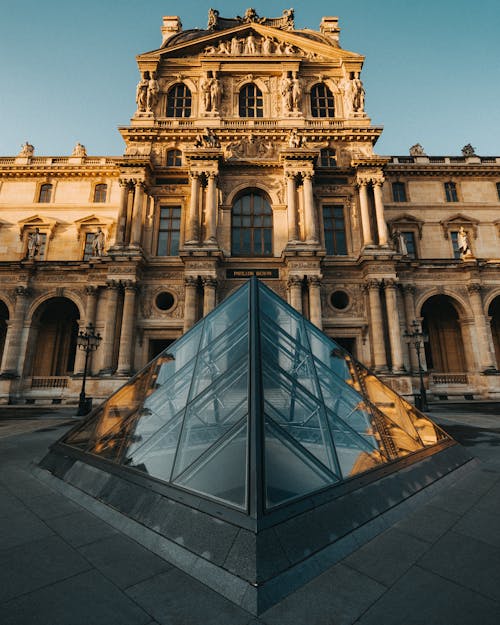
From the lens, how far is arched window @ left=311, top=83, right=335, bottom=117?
26344 millimetres

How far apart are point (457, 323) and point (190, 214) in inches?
845

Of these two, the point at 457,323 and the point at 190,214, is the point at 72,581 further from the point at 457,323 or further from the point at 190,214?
the point at 457,323

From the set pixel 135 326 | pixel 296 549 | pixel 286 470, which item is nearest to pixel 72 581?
pixel 296 549

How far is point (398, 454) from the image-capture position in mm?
4762

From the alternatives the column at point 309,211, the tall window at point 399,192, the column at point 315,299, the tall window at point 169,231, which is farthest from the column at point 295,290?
the tall window at point 399,192

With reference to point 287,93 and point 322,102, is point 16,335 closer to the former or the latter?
point 287,93

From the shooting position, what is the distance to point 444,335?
24703 millimetres

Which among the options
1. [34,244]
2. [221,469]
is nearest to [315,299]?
[221,469]

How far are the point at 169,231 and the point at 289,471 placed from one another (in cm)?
2174

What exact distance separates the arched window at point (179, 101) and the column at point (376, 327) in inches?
802

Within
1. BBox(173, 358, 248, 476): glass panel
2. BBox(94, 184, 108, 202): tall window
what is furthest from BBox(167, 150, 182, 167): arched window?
BBox(173, 358, 248, 476): glass panel

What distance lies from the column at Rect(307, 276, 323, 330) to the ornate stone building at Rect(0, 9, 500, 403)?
20 centimetres

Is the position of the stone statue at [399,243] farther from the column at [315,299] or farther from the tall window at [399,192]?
the column at [315,299]

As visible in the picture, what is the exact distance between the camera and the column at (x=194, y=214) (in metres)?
20.9
